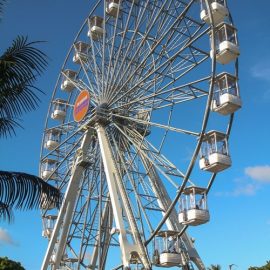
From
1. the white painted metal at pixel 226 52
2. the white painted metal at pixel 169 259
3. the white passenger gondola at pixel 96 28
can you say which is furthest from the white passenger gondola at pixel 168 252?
the white passenger gondola at pixel 96 28

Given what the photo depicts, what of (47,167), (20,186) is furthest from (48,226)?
(20,186)

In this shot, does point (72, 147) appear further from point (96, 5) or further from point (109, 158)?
point (96, 5)

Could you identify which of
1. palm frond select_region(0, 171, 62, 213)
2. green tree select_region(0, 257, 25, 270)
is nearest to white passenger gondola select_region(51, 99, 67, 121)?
green tree select_region(0, 257, 25, 270)

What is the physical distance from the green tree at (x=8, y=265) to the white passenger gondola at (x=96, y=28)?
535 inches

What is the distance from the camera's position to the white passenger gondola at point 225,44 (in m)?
16.8

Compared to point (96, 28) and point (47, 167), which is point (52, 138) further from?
point (96, 28)

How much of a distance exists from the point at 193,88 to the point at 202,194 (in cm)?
385

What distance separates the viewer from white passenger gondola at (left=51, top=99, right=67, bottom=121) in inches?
1021

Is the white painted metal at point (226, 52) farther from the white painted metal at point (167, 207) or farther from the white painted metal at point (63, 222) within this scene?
the white painted metal at point (63, 222)

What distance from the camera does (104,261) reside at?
833 inches

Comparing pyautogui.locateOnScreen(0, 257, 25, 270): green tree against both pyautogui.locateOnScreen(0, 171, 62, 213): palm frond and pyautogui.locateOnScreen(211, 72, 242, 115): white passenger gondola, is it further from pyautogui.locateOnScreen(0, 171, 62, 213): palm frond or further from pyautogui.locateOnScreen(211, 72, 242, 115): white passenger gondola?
pyautogui.locateOnScreen(0, 171, 62, 213): palm frond

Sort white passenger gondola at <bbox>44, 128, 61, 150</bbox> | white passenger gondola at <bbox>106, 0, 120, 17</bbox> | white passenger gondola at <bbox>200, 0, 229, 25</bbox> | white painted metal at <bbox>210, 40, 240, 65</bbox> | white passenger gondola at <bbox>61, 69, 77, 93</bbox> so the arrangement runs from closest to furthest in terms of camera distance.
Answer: white painted metal at <bbox>210, 40, 240, 65</bbox> → white passenger gondola at <bbox>200, 0, 229, 25</bbox> → white passenger gondola at <bbox>106, 0, 120, 17</bbox> → white passenger gondola at <bbox>44, 128, 61, 150</bbox> → white passenger gondola at <bbox>61, 69, 77, 93</bbox>

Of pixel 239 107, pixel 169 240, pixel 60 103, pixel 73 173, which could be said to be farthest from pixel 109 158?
pixel 60 103

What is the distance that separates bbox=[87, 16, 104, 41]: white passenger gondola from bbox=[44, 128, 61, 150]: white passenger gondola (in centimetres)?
515
